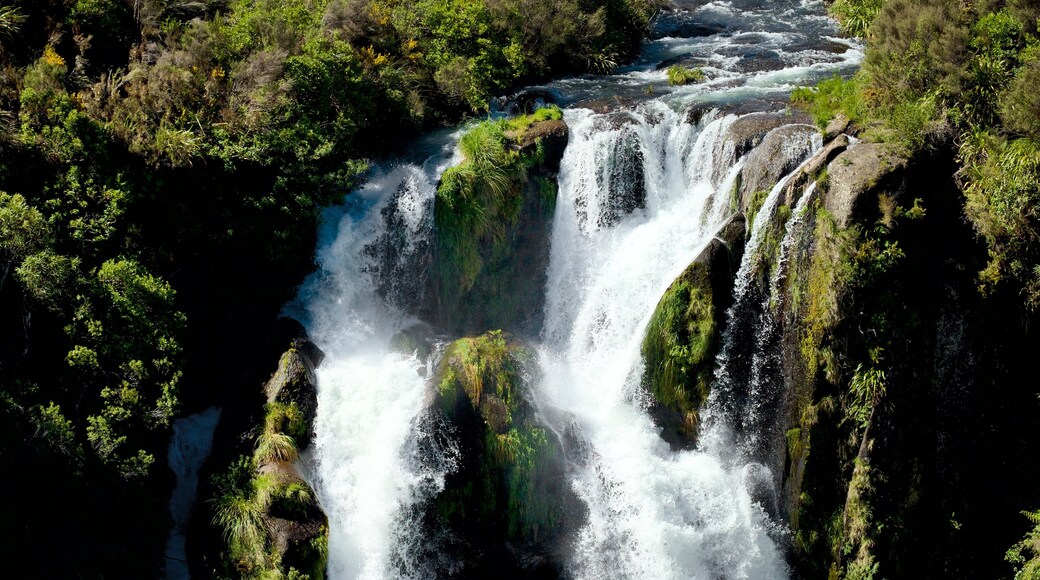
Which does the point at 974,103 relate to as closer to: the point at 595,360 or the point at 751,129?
the point at 751,129

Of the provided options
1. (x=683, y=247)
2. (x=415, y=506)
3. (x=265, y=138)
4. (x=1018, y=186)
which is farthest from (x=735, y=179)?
(x=265, y=138)

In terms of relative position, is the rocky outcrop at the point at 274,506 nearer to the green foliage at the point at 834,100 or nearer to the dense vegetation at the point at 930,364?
the dense vegetation at the point at 930,364

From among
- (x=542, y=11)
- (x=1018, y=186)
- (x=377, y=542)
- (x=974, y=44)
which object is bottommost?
(x=377, y=542)

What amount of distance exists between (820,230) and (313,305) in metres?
10.5

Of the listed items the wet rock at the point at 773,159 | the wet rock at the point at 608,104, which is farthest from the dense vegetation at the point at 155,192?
the wet rock at the point at 773,159

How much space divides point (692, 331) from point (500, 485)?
4756mm

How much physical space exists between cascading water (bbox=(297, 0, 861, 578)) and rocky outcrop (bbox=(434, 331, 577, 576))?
333 millimetres

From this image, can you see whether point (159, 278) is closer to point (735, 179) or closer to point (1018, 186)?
point (735, 179)

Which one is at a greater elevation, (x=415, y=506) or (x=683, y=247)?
(x=683, y=247)

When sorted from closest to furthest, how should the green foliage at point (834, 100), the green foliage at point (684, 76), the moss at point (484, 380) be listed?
the moss at point (484, 380), the green foliage at point (834, 100), the green foliage at point (684, 76)

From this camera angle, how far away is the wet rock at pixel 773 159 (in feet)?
50.3

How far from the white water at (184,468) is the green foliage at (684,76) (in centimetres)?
1433

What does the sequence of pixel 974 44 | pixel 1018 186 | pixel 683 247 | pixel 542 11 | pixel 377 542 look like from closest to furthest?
pixel 1018 186
pixel 377 542
pixel 974 44
pixel 683 247
pixel 542 11

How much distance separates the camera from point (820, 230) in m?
13.7
